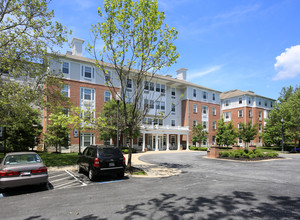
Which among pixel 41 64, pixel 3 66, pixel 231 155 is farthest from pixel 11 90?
pixel 231 155

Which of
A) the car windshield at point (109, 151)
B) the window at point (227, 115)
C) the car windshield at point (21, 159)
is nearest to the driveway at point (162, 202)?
the car windshield at point (21, 159)

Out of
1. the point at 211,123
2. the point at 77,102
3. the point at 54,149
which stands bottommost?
the point at 54,149

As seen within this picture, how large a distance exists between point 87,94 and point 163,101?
49.3 ft

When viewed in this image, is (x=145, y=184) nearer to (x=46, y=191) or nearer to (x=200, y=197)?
(x=200, y=197)

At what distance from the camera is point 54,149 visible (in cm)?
2769

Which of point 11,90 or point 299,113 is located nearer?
point 11,90

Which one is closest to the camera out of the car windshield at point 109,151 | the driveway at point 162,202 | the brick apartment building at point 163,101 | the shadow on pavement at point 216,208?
the shadow on pavement at point 216,208

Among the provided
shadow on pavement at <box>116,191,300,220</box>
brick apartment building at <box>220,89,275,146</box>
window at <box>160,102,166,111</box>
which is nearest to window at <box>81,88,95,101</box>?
window at <box>160,102,166,111</box>

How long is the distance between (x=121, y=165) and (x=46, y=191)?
11.9 feet

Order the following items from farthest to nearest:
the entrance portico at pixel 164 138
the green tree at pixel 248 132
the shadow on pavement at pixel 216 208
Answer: the entrance portico at pixel 164 138, the green tree at pixel 248 132, the shadow on pavement at pixel 216 208

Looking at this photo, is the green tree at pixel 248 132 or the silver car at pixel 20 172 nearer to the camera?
the silver car at pixel 20 172

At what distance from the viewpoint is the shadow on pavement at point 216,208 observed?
5.31m

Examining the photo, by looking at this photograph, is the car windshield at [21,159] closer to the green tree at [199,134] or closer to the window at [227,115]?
the green tree at [199,134]

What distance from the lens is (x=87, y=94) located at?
30.5 m
